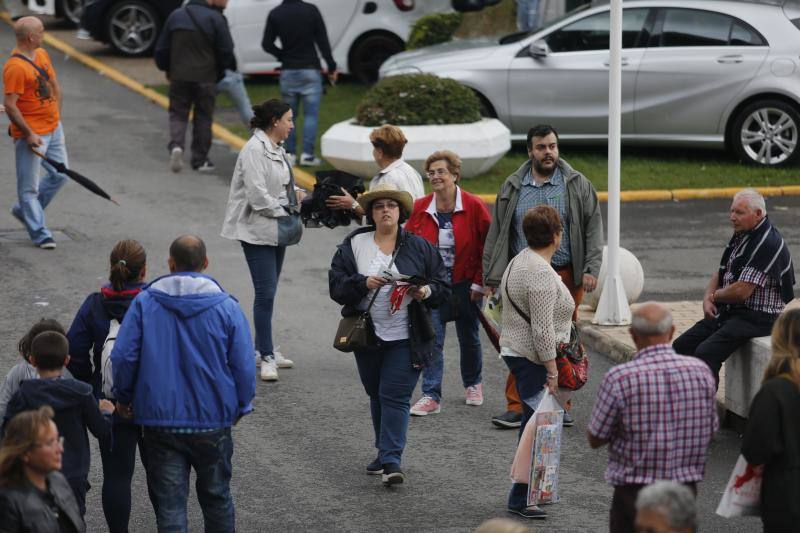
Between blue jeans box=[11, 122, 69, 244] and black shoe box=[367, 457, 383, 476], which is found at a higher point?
blue jeans box=[11, 122, 69, 244]

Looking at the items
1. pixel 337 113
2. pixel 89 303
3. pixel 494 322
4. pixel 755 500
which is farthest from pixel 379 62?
pixel 755 500

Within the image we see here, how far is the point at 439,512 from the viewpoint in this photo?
24.7 feet

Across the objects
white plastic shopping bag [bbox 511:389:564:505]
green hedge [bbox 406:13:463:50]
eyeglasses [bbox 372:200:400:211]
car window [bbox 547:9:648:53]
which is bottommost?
white plastic shopping bag [bbox 511:389:564:505]

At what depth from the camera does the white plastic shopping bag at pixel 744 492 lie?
593cm

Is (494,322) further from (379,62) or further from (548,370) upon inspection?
(379,62)

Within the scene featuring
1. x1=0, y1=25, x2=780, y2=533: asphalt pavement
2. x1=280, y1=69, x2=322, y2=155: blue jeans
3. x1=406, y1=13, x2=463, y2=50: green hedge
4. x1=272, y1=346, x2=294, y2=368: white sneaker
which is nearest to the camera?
x1=0, y1=25, x2=780, y2=533: asphalt pavement

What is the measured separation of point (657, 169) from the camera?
16.2 metres

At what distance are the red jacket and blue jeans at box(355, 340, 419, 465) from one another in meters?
1.29

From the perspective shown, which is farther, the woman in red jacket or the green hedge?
the green hedge

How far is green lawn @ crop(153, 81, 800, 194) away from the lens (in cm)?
1554

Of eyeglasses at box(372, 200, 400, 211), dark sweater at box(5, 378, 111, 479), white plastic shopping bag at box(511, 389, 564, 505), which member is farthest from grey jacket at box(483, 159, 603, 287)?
dark sweater at box(5, 378, 111, 479)

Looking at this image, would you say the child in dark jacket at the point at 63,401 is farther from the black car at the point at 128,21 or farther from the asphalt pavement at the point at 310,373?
the black car at the point at 128,21

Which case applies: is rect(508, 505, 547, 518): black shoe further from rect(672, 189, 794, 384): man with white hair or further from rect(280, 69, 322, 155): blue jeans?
rect(280, 69, 322, 155): blue jeans

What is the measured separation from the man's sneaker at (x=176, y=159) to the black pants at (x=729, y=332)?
840 cm
